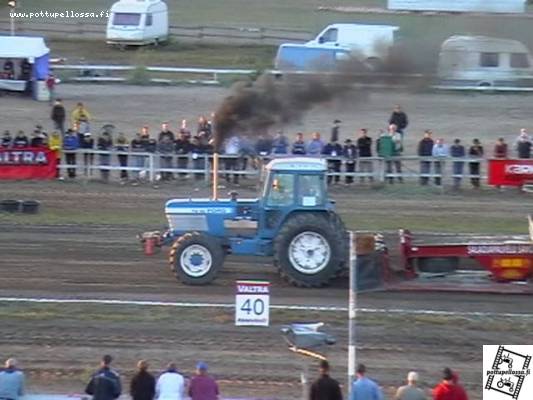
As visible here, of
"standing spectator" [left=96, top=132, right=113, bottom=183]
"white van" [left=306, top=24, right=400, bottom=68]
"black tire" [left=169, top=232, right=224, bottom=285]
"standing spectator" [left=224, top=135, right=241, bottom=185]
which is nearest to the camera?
"black tire" [left=169, top=232, right=224, bottom=285]

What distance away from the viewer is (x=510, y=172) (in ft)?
97.5

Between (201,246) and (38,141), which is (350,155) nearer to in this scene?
(38,141)

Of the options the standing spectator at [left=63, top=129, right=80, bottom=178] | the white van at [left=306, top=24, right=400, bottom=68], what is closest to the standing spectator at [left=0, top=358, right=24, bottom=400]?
the white van at [left=306, top=24, right=400, bottom=68]

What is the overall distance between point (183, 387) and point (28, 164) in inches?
657

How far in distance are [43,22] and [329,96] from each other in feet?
95.2

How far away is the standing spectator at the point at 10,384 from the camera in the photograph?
567 inches

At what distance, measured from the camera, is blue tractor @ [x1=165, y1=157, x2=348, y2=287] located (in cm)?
2070

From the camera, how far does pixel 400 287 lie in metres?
21.1

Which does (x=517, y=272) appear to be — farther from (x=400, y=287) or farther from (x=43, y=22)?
(x=43, y=22)

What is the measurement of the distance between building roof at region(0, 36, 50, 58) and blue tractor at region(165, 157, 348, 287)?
20490 mm

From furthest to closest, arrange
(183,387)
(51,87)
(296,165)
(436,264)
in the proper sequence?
1. (51,87)
2. (436,264)
3. (296,165)
4. (183,387)

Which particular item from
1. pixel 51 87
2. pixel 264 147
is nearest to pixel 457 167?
pixel 264 147

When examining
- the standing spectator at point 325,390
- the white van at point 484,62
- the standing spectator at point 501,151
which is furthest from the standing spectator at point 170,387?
the standing spectator at point 501,151

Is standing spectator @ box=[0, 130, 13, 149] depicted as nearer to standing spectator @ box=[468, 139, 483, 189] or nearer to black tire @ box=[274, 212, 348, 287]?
standing spectator @ box=[468, 139, 483, 189]
